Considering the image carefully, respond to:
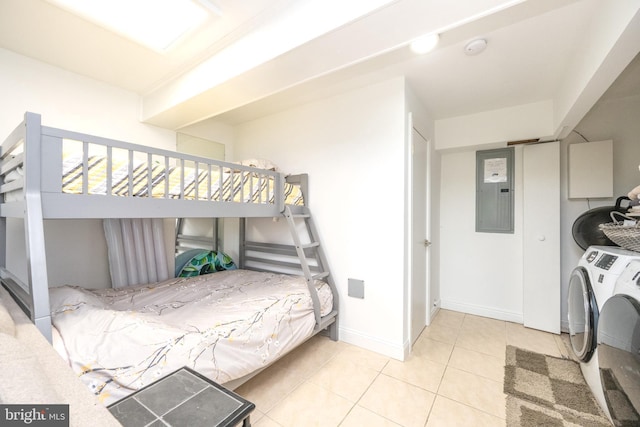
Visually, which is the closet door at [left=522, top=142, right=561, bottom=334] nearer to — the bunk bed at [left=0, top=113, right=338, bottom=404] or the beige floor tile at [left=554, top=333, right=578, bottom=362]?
the beige floor tile at [left=554, top=333, right=578, bottom=362]

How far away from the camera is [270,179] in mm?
2273

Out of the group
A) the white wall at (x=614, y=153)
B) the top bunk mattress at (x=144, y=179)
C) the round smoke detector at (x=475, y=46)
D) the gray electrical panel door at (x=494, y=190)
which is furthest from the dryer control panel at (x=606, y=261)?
the top bunk mattress at (x=144, y=179)

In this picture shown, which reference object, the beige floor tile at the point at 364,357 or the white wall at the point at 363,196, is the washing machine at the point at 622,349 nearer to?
the white wall at the point at 363,196

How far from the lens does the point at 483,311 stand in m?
2.94

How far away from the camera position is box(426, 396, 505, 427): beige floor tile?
1.43m

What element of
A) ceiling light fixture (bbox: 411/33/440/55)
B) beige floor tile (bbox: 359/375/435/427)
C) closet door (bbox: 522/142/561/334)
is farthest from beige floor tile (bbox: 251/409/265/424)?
closet door (bbox: 522/142/561/334)

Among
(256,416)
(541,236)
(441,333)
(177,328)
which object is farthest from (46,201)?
(541,236)

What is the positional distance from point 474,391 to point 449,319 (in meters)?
1.24

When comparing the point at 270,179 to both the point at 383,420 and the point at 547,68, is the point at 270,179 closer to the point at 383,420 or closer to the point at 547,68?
the point at 383,420

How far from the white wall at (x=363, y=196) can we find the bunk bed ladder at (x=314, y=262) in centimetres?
7

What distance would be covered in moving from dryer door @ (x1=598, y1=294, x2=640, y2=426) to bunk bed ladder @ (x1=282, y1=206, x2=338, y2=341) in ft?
5.46

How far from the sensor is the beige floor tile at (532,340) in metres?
2.20

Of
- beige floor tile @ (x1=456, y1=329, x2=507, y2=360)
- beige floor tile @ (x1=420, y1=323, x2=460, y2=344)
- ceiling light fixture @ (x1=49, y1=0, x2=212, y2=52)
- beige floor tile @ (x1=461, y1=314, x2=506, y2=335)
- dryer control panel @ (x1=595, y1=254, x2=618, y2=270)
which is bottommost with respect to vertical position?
beige floor tile @ (x1=420, y1=323, x2=460, y2=344)

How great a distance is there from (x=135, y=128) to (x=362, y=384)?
2949 mm
